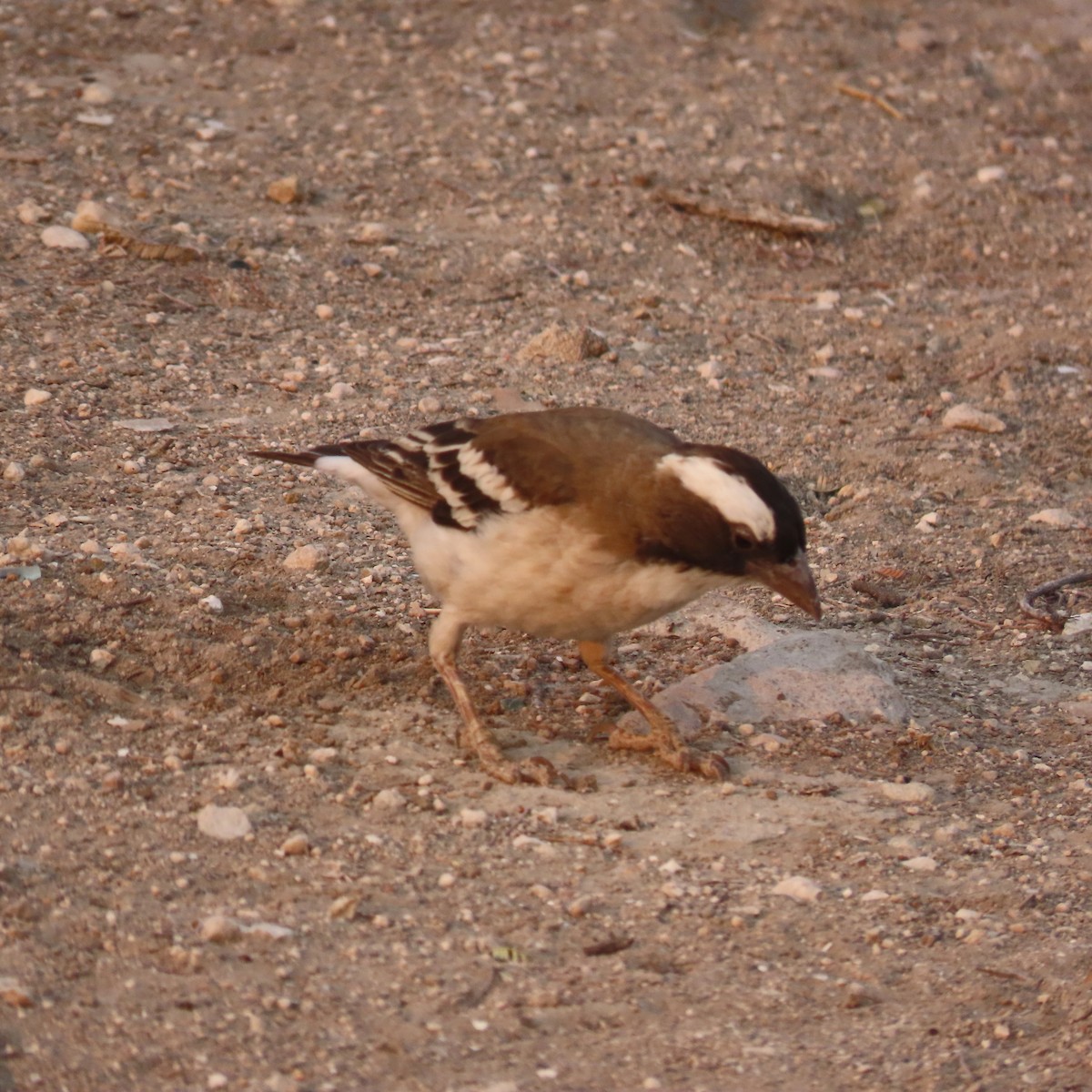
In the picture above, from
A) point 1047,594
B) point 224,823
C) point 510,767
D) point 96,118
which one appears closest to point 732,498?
point 510,767

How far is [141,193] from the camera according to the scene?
1002 cm

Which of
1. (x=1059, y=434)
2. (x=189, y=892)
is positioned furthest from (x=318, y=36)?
(x=189, y=892)

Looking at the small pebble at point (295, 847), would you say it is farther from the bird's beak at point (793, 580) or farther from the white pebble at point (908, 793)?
the white pebble at point (908, 793)

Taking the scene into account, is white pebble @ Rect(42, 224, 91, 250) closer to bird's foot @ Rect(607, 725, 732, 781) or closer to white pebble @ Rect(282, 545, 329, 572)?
white pebble @ Rect(282, 545, 329, 572)

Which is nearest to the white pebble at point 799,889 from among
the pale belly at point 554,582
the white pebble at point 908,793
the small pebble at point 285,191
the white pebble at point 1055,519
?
the white pebble at point 908,793

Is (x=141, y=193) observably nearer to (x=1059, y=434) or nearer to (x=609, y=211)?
(x=609, y=211)

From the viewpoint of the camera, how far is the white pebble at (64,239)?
938 cm

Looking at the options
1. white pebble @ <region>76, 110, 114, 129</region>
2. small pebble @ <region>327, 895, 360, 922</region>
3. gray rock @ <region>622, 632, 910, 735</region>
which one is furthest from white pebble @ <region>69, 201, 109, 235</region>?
small pebble @ <region>327, 895, 360, 922</region>

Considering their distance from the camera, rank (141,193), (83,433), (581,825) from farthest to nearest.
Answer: (141,193) → (83,433) → (581,825)

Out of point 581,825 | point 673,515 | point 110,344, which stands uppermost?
point 673,515

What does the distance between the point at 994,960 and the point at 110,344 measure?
5470 millimetres

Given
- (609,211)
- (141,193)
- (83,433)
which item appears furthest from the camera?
(609,211)

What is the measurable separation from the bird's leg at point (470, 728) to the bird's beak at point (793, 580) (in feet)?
3.19

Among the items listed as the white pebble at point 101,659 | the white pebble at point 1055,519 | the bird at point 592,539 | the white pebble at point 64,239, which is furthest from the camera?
the white pebble at point 64,239
